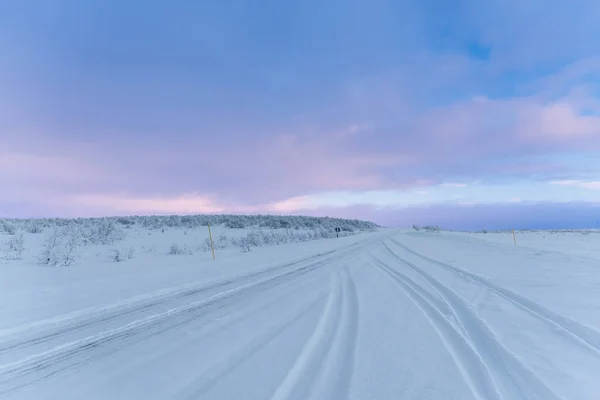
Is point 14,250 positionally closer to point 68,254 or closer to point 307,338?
point 68,254

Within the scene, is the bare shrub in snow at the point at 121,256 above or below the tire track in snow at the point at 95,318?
above

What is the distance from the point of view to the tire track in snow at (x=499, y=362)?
321 centimetres

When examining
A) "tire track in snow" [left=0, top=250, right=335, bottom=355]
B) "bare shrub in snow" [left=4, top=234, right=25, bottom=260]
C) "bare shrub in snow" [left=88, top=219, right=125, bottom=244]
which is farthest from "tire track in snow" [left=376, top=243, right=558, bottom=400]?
"bare shrub in snow" [left=88, top=219, right=125, bottom=244]

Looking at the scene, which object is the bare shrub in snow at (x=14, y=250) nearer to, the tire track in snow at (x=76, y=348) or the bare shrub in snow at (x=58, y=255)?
the bare shrub in snow at (x=58, y=255)

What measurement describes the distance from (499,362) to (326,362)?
198cm

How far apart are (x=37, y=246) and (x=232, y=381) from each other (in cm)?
2056

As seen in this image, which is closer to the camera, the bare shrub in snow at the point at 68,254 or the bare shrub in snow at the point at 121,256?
the bare shrub in snow at the point at 68,254

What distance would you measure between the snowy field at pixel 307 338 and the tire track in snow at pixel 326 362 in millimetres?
20

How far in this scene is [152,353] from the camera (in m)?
4.33

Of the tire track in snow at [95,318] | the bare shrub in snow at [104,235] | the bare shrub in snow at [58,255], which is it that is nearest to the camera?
the tire track in snow at [95,318]

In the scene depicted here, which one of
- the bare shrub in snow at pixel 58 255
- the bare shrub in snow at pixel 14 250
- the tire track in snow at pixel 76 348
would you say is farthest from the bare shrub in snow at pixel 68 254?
the tire track in snow at pixel 76 348

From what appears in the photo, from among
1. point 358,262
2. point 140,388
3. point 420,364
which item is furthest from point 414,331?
point 358,262

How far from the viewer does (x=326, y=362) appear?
12.7 ft

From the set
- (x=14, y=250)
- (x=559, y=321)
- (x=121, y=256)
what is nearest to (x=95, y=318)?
(x=559, y=321)
